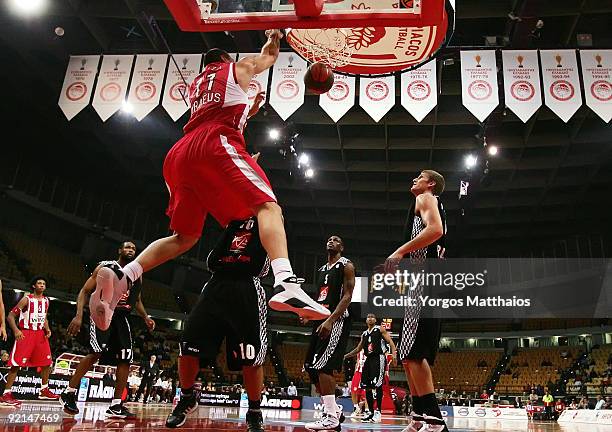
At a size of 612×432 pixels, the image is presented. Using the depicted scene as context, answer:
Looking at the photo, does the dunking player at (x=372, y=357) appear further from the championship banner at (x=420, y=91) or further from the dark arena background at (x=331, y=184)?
the championship banner at (x=420, y=91)

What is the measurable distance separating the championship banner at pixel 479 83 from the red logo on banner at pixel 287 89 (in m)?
2.85

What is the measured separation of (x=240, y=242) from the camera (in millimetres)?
3211

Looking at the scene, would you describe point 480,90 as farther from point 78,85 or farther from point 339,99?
point 78,85

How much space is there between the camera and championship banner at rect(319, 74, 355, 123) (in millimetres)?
9078

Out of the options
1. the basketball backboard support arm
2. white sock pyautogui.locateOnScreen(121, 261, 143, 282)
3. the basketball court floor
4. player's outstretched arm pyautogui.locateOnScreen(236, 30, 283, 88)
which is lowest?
the basketball court floor

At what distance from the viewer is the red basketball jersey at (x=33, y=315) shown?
283 inches

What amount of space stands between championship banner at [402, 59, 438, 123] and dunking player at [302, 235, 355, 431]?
4.60 meters

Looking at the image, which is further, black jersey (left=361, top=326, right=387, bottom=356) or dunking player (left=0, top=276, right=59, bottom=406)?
black jersey (left=361, top=326, right=387, bottom=356)

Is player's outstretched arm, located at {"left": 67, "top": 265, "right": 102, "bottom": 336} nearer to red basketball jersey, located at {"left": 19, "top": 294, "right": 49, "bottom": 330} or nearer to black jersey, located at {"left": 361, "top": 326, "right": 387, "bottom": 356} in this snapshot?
red basketball jersey, located at {"left": 19, "top": 294, "right": 49, "bottom": 330}

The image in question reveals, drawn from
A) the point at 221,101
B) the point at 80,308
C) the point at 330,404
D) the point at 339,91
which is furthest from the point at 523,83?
the point at 80,308

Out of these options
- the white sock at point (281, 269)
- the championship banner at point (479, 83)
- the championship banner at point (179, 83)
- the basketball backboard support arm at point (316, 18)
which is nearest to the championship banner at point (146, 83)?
the championship banner at point (179, 83)

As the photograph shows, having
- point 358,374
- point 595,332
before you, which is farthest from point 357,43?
point 595,332

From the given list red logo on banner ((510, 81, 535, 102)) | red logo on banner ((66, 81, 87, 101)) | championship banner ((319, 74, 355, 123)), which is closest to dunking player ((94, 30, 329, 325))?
championship banner ((319, 74, 355, 123))

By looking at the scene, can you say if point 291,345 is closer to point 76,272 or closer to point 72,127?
point 76,272
